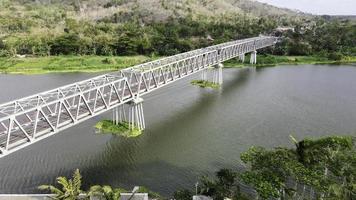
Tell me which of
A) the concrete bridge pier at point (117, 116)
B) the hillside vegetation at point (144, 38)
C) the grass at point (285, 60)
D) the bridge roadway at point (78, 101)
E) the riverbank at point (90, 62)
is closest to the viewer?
the bridge roadway at point (78, 101)

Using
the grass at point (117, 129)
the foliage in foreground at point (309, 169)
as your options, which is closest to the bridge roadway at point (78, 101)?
the grass at point (117, 129)

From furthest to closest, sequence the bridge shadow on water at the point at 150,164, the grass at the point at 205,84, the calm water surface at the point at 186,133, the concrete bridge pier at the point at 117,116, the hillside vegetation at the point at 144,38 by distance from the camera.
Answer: the hillside vegetation at the point at 144,38 → the grass at the point at 205,84 → the concrete bridge pier at the point at 117,116 → the calm water surface at the point at 186,133 → the bridge shadow on water at the point at 150,164

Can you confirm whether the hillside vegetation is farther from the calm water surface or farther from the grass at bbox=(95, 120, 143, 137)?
the grass at bbox=(95, 120, 143, 137)

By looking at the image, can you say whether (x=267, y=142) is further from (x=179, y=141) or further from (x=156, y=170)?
(x=156, y=170)

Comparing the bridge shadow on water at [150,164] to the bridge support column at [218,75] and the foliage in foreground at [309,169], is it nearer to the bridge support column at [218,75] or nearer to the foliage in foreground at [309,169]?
the foliage in foreground at [309,169]

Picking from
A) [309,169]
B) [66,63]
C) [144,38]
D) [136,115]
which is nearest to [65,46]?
[66,63]

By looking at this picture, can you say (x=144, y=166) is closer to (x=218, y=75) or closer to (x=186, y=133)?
(x=186, y=133)
